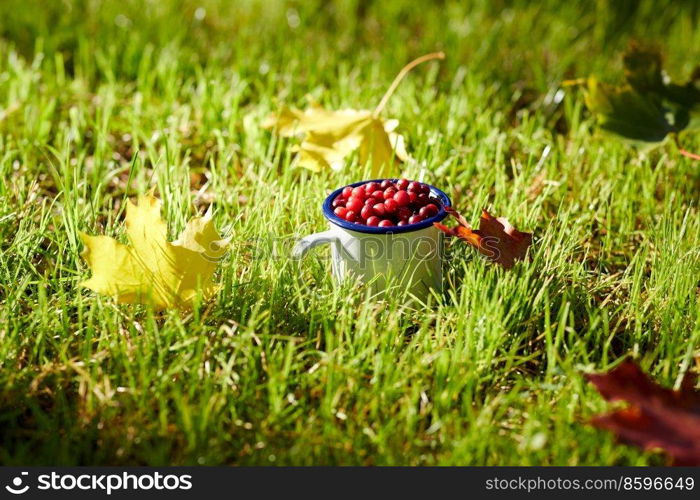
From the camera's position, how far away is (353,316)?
4.79 ft

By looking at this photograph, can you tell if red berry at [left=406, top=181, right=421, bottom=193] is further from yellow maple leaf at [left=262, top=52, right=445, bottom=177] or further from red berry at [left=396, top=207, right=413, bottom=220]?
yellow maple leaf at [left=262, top=52, right=445, bottom=177]

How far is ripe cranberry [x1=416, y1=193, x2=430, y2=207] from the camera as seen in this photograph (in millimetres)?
1480

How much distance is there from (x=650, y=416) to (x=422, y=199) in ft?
1.92

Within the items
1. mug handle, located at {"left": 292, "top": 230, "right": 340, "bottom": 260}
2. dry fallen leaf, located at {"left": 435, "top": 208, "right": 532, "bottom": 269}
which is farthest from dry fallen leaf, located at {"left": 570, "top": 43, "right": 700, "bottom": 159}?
mug handle, located at {"left": 292, "top": 230, "right": 340, "bottom": 260}

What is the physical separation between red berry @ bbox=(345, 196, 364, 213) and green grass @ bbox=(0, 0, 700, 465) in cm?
14

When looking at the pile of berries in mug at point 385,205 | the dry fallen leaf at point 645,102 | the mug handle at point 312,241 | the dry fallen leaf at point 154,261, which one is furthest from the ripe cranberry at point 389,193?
the dry fallen leaf at point 645,102

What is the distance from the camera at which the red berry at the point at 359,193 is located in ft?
4.82

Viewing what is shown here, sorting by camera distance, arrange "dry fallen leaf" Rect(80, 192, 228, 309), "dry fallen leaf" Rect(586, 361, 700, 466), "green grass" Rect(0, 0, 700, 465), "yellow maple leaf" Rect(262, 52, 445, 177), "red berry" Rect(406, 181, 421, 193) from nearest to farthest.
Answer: "dry fallen leaf" Rect(586, 361, 700, 466), "green grass" Rect(0, 0, 700, 465), "dry fallen leaf" Rect(80, 192, 228, 309), "red berry" Rect(406, 181, 421, 193), "yellow maple leaf" Rect(262, 52, 445, 177)

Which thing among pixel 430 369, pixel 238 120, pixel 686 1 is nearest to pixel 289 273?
pixel 430 369

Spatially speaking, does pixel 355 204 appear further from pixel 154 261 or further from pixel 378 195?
pixel 154 261

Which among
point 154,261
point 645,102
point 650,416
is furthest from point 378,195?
point 645,102

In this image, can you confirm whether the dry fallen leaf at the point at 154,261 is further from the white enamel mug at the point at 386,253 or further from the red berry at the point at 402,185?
the red berry at the point at 402,185

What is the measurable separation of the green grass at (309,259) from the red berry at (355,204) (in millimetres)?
139

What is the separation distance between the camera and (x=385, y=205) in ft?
4.67
